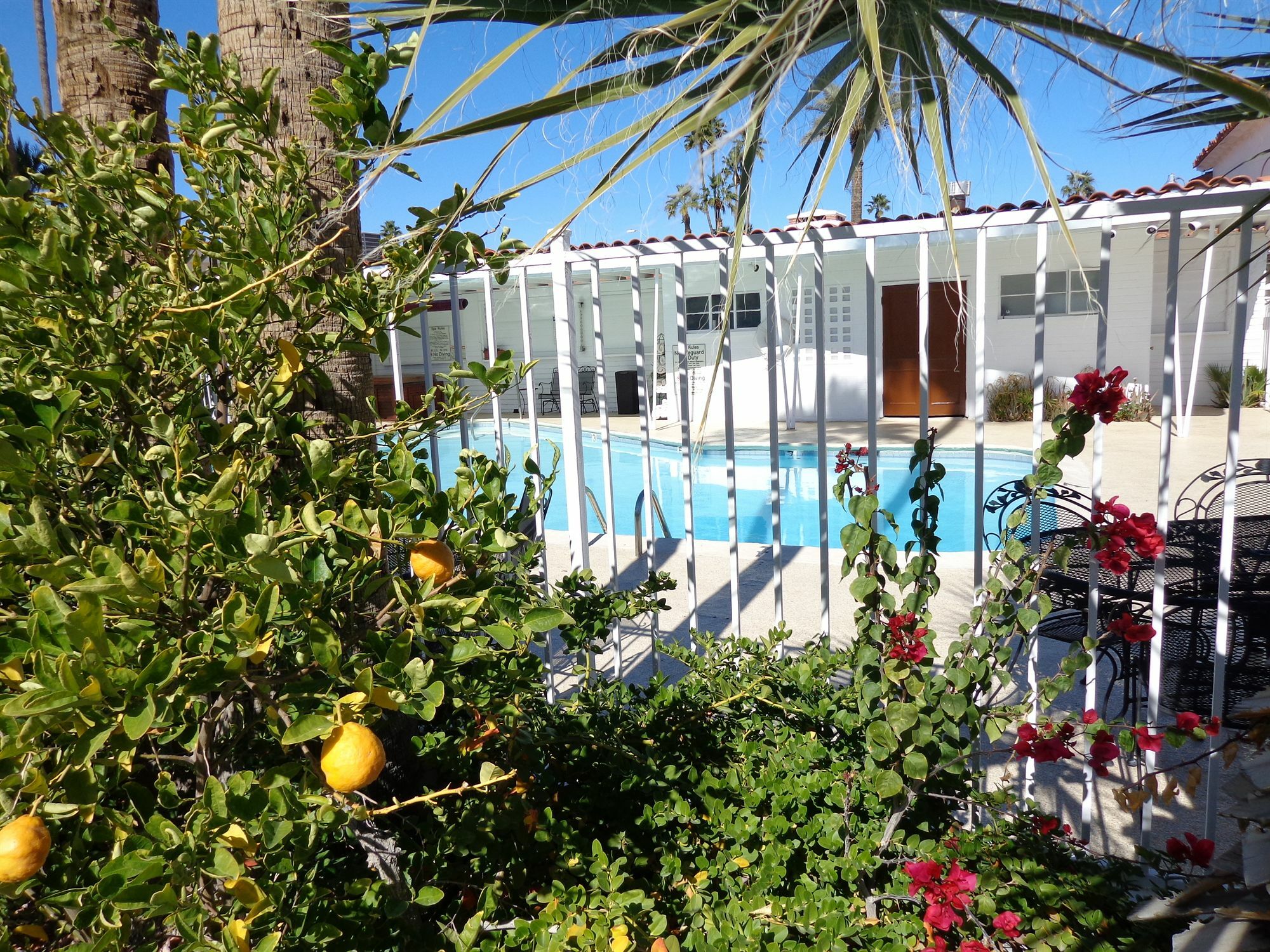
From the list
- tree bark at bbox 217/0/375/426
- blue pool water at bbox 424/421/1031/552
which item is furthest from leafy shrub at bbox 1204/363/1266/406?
tree bark at bbox 217/0/375/426

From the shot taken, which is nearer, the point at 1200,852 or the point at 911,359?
the point at 1200,852

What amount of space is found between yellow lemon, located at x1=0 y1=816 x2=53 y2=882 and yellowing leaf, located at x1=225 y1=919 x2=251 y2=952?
21cm

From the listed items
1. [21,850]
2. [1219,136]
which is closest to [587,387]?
[1219,136]

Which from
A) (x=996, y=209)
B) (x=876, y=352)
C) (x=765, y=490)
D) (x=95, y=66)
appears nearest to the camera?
(x=996, y=209)

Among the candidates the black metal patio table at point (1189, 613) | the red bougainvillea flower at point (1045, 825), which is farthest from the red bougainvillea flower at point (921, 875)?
the black metal patio table at point (1189, 613)

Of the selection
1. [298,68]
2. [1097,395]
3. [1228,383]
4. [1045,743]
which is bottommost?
[1045,743]

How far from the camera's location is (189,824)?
92cm

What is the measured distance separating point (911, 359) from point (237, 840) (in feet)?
54.1

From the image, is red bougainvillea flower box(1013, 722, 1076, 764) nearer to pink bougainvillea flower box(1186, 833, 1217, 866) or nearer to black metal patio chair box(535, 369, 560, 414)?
pink bougainvillea flower box(1186, 833, 1217, 866)

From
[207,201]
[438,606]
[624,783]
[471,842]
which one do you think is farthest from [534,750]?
[207,201]

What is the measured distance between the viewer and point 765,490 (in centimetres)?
1087

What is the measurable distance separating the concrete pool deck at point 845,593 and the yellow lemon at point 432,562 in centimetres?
180

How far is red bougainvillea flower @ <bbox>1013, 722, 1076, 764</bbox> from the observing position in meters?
1.82

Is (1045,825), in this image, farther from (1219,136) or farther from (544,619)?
(1219,136)
